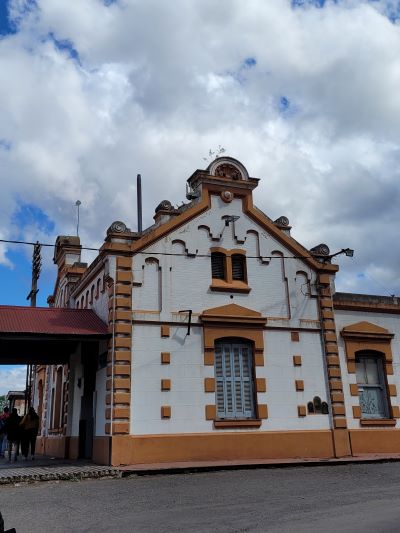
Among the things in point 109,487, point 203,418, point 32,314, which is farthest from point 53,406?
point 109,487

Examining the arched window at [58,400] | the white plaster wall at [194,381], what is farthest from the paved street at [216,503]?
the arched window at [58,400]

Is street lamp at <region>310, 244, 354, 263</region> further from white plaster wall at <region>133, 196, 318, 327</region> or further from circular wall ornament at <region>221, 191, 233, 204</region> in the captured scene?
circular wall ornament at <region>221, 191, 233, 204</region>

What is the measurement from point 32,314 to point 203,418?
20.3 feet

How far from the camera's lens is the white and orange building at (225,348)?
16672mm

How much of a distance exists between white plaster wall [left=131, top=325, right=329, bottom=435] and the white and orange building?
34 millimetres

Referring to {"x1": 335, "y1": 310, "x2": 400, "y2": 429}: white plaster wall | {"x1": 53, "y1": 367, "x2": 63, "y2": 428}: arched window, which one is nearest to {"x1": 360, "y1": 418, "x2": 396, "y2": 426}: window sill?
{"x1": 335, "y1": 310, "x2": 400, "y2": 429}: white plaster wall

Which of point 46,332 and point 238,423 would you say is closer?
point 46,332

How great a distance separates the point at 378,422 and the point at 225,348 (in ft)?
19.5

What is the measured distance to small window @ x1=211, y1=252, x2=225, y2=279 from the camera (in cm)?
1889

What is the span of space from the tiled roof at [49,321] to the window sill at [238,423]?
4.37 meters

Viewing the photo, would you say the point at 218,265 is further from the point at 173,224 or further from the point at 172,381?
the point at 172,381

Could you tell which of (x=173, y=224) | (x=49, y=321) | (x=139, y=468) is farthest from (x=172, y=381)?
(x=173, y=224)

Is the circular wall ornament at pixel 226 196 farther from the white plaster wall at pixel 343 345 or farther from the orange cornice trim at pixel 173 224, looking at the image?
the white plaster wall at pixel 343 345

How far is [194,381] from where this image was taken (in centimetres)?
1719
